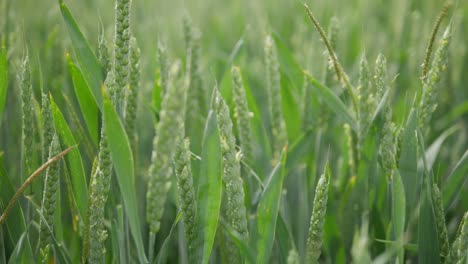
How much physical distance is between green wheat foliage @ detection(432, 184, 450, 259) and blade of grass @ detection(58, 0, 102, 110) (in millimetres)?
543

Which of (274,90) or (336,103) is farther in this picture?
(274,90)

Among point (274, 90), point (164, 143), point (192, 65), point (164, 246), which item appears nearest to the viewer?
point (164, 143)

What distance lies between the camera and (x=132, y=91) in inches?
35.9

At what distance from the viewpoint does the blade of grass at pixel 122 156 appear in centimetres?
67

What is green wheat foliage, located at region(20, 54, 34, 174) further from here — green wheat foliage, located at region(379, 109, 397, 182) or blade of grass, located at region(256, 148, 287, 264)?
green wheat foliage, located at region(379, 109, 397, 182)

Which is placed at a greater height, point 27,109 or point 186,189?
point 27,109

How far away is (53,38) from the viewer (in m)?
1.43

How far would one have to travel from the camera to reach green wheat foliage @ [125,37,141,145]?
34.1 inches

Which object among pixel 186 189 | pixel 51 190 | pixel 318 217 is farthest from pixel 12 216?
pixel 318 217

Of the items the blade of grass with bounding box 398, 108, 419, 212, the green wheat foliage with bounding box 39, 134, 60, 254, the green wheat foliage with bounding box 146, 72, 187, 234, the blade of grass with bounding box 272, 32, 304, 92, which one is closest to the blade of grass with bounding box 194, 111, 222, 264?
the green wheat foliage with bounding box 146, 72, 187, 234

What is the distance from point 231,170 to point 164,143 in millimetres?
177

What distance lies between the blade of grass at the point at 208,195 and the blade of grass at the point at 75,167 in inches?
8.2

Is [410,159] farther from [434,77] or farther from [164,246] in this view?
[164,246]

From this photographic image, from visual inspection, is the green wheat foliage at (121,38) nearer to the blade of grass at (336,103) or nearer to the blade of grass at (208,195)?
the blade of grass at (208,195)
